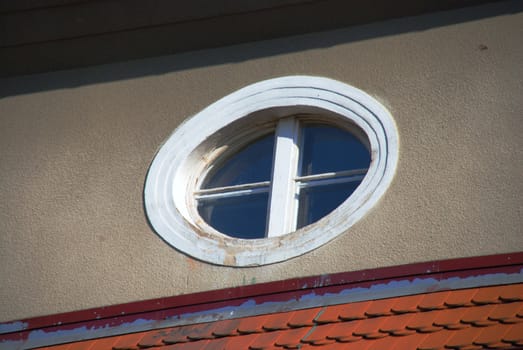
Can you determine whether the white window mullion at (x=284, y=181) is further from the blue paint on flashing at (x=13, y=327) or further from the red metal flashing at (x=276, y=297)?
the blue paint on flashing at (x=13, y=327)

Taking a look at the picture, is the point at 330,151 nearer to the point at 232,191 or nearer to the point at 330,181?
→ the point at 330,181

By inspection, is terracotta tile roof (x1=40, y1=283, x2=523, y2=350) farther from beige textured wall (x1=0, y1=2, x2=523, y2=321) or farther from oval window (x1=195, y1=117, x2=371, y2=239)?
oval window (x1=195, y1=117, x2=371, y2=239)

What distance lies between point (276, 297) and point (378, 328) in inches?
27.3

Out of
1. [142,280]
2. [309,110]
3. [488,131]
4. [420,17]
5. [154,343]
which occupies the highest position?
[420,17]

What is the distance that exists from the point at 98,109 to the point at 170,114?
52 centimetres

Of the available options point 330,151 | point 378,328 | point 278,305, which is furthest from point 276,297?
point 330,151

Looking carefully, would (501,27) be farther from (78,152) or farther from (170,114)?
(78,152)

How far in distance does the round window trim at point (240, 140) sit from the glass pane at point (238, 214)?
0.11 m

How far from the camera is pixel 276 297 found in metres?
6.92

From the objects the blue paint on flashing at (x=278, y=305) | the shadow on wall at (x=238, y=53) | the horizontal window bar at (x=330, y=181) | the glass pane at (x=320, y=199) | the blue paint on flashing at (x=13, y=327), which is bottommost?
the blue paint on flashing at (x=278, y=305)

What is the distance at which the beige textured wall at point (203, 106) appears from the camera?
7.04m

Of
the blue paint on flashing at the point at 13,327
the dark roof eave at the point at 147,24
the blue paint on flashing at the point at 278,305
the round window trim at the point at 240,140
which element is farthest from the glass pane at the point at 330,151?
the blue paint on flashing at the point at 13,327

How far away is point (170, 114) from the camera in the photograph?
805 cm

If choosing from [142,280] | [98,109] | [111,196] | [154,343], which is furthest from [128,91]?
[154,343]
